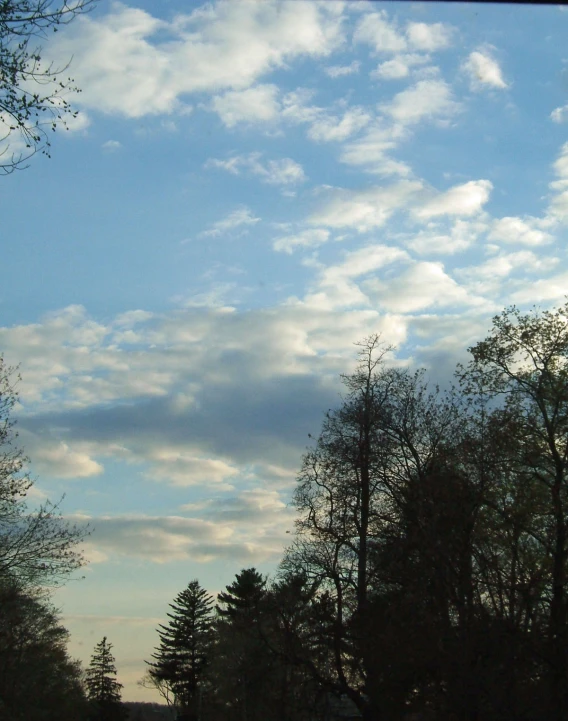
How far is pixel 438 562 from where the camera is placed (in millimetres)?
21594

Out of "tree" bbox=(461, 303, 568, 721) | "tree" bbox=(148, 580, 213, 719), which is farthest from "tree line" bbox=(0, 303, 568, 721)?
"tree" bbox=(148, 580, 213, 719)

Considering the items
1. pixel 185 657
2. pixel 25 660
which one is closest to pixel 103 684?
pixel 185 657

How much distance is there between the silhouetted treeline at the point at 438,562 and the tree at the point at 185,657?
194 feet

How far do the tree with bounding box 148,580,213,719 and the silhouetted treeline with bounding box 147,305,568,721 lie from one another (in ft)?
194

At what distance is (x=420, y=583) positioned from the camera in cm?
2317

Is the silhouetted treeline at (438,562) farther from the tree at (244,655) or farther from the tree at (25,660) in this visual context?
the tree at (25,660)

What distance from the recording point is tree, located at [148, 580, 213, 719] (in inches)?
3686

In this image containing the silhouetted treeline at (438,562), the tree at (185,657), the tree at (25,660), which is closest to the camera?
the silhouetted treeline at (438,562)

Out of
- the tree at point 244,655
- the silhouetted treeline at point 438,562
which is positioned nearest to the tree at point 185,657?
the tree at point 244,655

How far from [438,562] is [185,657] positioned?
263ft

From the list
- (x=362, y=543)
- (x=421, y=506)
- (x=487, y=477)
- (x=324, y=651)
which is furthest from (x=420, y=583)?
(x=324, y=651)

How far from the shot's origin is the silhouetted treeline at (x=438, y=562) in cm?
2108

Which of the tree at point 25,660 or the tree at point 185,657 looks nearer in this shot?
the tree at point 25,660

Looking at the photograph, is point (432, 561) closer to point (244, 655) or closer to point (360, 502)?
point (360, 502)
